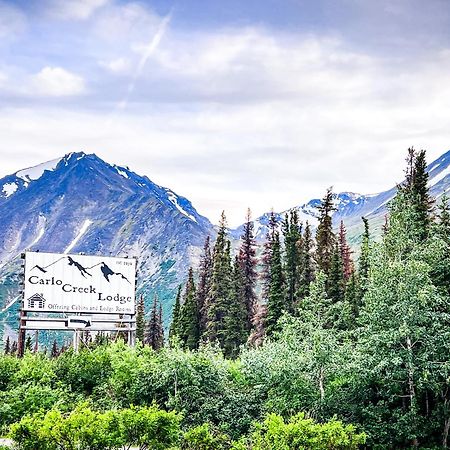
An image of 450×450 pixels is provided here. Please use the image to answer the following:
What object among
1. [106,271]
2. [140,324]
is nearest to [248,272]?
[106,271]

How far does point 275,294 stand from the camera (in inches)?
1874

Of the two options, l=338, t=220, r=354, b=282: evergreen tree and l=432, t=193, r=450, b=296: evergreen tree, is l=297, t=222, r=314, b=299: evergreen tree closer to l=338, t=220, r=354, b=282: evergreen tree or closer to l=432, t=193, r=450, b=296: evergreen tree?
l=338, t=220, r=354, b=282: evergreen tree

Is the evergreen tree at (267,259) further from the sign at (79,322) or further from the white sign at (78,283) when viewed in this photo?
the sign at (79,322)

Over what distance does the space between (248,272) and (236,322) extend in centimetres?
537

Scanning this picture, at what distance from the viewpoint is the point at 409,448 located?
23016mm

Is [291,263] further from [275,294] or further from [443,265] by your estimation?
[443,265]

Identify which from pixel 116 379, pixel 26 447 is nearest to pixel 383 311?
pixel 116 379

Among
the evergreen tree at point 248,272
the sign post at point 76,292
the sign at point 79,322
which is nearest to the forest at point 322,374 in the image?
the sign post at point 76,292

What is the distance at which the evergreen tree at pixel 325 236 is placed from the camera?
47.6 m

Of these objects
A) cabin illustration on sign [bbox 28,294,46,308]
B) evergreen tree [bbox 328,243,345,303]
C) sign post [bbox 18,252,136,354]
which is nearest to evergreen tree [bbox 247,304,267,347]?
evergreen tree [bbox 328,243,345,303]

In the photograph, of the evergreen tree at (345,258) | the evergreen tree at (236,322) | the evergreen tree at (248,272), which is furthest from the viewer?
the evergreen tree at (345,258)

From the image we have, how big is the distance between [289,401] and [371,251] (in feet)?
23.6

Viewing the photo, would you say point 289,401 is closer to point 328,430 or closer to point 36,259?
point 328,430

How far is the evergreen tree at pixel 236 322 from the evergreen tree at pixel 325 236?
816cm
